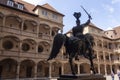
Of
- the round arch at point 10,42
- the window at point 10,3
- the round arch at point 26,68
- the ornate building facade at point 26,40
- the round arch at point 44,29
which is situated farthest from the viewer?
the round arch at point 44,29

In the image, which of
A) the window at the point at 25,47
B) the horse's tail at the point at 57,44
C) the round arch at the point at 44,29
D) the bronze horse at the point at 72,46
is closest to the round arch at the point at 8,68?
the window at the point at 25,47

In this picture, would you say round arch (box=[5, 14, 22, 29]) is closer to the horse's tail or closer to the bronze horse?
the bronze horse

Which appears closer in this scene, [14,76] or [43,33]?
[14,76]

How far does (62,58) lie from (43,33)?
6796 mm

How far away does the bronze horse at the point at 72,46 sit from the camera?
7.11 meters

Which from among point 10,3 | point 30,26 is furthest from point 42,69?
point 10,3

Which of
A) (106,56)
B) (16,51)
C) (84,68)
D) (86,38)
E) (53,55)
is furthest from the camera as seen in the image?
(106,56)

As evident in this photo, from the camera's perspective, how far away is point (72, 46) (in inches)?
305

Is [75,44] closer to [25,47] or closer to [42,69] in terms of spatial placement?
[25,47]

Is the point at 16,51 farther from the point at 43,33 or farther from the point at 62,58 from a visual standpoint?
the point at 62,58

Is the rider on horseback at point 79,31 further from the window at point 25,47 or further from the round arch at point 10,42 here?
the window at point 25,47

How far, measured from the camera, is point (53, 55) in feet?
23.2

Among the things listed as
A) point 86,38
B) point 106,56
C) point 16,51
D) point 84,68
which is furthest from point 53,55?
point 106,56

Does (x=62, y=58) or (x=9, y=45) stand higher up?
(x=9, y=45)
